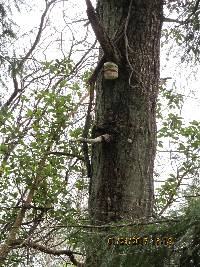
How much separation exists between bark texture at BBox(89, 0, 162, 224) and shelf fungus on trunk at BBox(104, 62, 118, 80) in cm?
6

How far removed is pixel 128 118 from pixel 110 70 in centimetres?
31

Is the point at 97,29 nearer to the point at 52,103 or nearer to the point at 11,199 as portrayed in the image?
the point at 52,103

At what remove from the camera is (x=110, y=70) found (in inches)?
98.4

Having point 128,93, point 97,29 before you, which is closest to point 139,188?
point 128,93

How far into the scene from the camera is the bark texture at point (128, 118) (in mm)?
2359

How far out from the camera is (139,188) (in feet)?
7.84
